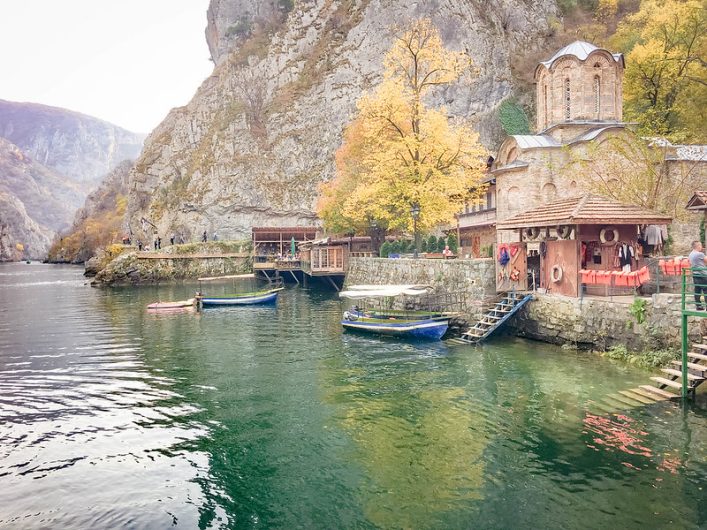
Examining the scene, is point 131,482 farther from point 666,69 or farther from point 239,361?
point 666,69

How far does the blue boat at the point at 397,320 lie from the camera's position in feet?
83.6

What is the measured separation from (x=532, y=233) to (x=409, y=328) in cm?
767

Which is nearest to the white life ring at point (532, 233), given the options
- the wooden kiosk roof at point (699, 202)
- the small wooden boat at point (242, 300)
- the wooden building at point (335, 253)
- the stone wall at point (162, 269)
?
the wooden kiosk roof at point (699, 202)

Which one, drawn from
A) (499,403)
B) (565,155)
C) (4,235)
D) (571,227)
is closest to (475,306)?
(571,227)

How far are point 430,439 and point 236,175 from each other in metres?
87.9

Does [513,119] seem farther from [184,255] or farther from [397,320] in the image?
[184,255]

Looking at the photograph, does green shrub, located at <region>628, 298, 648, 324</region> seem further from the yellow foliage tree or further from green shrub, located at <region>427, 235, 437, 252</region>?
the yellow foliage tree

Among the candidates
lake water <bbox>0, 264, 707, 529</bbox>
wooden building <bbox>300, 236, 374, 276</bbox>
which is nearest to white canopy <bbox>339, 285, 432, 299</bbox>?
lake water <bbox>0, 264, 707, 529</bbox>

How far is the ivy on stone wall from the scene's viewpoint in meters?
63.8

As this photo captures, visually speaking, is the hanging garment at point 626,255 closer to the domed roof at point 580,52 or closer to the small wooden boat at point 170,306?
the domed roof at point 580,52

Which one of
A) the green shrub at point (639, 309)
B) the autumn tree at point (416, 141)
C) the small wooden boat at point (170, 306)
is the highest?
the autumn tree at point (416, 141)

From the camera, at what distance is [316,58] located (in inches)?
3898

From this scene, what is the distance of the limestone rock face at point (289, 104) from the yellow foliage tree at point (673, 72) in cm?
3309

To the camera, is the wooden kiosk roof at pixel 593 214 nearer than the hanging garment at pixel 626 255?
Yes
